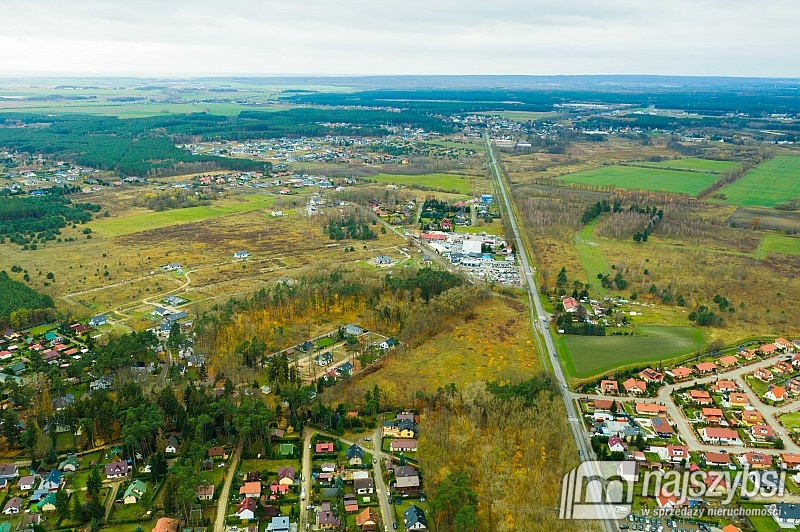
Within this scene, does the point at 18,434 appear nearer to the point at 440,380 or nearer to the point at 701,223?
the point at 440,380

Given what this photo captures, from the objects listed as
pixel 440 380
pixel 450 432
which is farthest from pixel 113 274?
pixel 450 432

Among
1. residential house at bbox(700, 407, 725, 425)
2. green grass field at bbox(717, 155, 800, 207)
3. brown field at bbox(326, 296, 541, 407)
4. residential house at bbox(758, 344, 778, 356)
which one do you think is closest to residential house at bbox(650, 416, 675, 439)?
residential house at bbox(700, 407, 725, 425)

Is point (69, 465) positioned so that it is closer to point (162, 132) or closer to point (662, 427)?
point (662, 427)

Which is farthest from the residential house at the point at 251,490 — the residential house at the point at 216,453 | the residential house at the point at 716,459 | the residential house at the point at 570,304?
the residential house at the point at 570,304

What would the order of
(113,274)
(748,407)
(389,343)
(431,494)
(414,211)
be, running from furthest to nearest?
(414,211)
(113,274)
(389,343)
(748,407)
(431,494)

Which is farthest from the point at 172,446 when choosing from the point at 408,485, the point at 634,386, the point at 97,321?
the point at 634,386

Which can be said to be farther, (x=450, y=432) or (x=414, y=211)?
(x=414, y=211)

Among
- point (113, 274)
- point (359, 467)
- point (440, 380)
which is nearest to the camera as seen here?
point (359, 467)

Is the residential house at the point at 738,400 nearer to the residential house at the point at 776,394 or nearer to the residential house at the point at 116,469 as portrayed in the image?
the residential house at the point at 776,394
